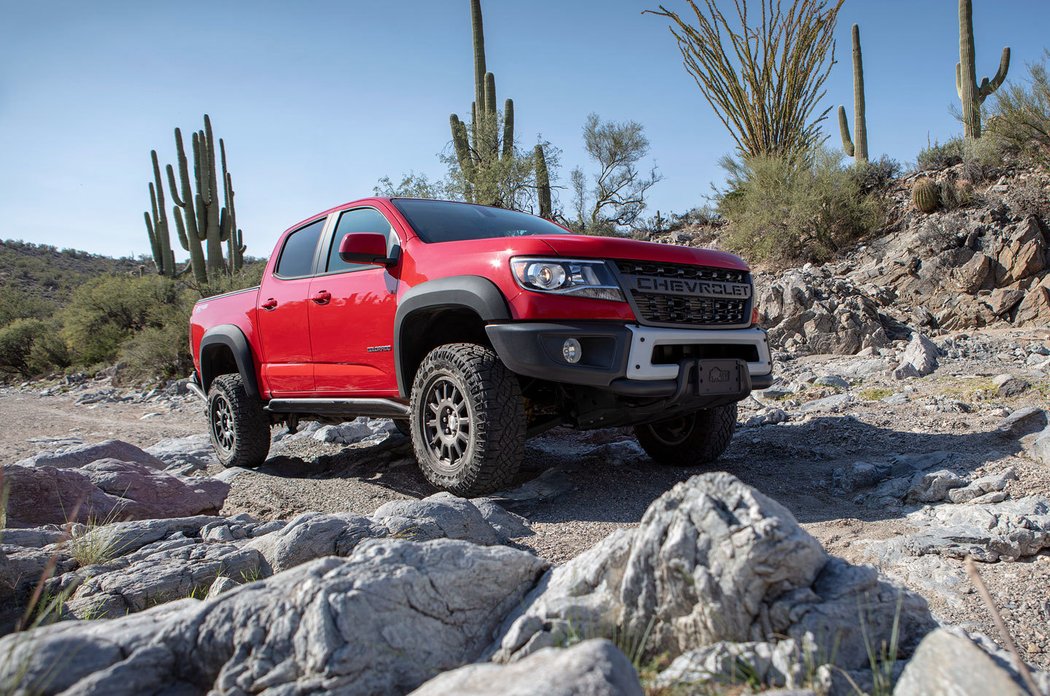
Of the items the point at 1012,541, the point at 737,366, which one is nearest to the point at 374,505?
the point at 737,366

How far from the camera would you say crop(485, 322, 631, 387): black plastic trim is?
3711 millimetres

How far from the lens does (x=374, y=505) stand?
4586 millimetres

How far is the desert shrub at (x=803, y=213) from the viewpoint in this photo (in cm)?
1451

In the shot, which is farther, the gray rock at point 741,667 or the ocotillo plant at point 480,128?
the ocotillo plant at point 480,128

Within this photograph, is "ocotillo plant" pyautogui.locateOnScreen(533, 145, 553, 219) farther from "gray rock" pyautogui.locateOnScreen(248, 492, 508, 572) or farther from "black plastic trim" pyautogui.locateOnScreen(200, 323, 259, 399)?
"gray rock" pyautogui.locateOnScreen(248, 492, 508, 572)

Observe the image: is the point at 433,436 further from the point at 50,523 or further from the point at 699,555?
the point at 699,555

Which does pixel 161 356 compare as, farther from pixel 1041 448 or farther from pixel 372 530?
pixel 1041 448

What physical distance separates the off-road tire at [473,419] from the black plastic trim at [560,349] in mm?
208

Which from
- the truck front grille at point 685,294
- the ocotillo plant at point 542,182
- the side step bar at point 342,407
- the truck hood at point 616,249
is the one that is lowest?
the side step bar at point 342,407

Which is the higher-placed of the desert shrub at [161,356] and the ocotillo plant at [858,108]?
the ocotillo plant at [858,108]

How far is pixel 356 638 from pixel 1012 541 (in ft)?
9.07

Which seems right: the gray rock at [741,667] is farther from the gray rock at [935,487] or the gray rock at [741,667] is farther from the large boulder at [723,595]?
the gray rock at [935,487]

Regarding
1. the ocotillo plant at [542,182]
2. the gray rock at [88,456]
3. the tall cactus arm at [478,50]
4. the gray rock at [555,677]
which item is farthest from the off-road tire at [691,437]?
the tall cactus arm at [478,50]

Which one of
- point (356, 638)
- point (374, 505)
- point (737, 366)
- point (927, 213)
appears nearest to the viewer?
point (356, 638)
